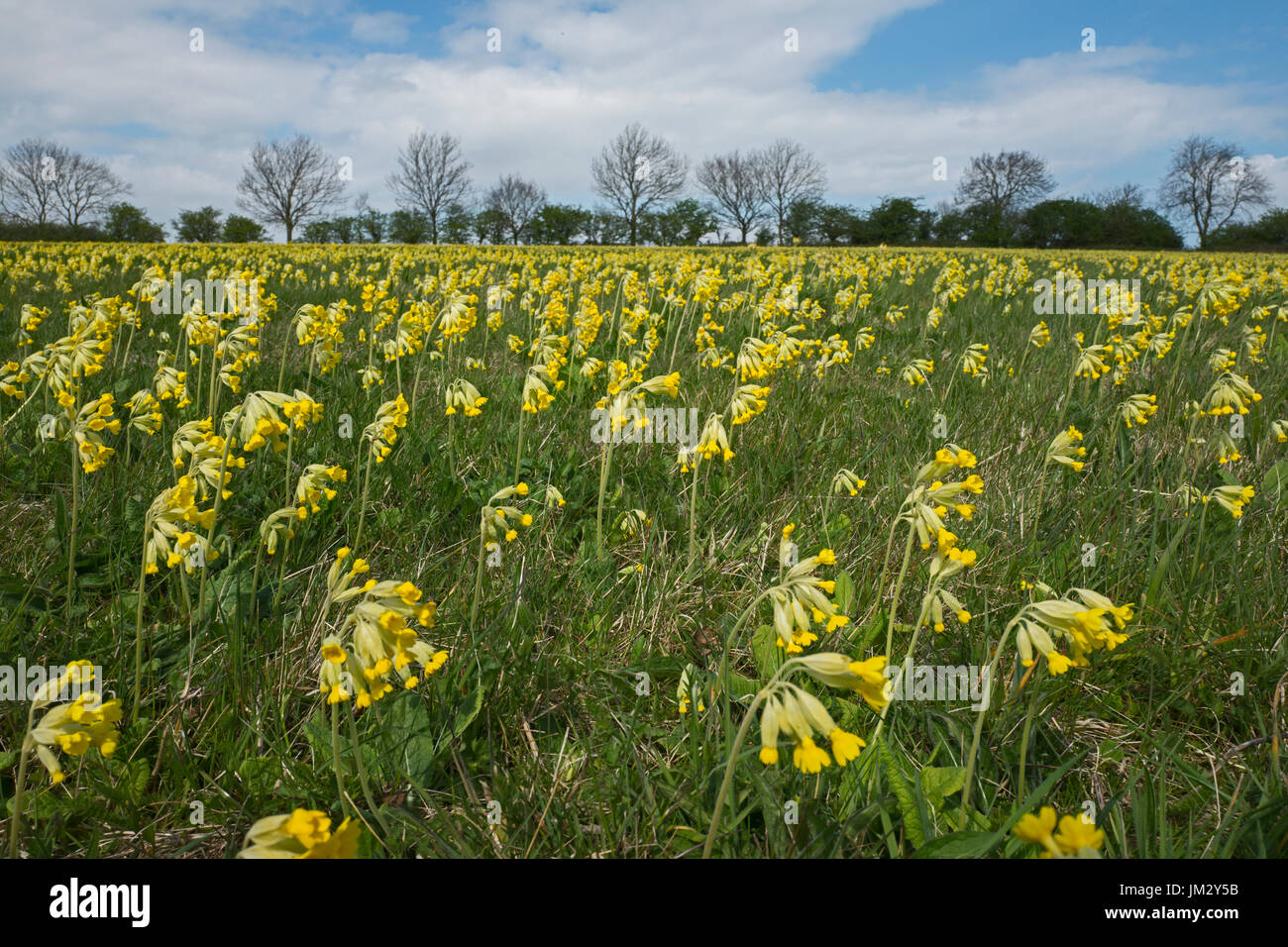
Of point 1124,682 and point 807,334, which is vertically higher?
point 807,334

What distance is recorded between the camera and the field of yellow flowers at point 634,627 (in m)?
1.52

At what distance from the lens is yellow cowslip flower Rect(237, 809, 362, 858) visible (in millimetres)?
1021

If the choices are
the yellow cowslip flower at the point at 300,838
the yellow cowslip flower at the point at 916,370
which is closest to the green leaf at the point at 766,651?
the yellow cowslip flower at the point at 300,838

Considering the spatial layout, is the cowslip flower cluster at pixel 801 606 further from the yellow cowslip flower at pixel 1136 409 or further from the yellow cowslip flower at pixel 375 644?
the yellow cowslip flower at pixel 1136 409

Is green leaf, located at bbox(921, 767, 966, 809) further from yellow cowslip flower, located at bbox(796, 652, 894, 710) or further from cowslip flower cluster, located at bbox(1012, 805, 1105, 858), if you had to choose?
cowslip flower cluster, located at bbox(1012, 805, 1105, 858)

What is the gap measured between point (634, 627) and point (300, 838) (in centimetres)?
140

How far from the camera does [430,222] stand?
59.6m

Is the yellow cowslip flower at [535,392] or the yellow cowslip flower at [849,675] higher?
the yellow cowslip flower at [535,392]

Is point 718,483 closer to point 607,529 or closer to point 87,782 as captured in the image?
point 607,529

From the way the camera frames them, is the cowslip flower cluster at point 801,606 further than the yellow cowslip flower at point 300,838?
Yes

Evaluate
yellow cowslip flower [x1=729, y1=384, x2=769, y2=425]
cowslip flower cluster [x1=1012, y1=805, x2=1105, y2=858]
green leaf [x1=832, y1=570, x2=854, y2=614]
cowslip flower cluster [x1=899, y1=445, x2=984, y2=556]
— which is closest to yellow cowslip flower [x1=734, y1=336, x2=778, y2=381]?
yellow cowslip flower [x1=729, y1=384, x2=769, y2=425]

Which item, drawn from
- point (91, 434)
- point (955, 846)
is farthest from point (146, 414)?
point (955, 846)
